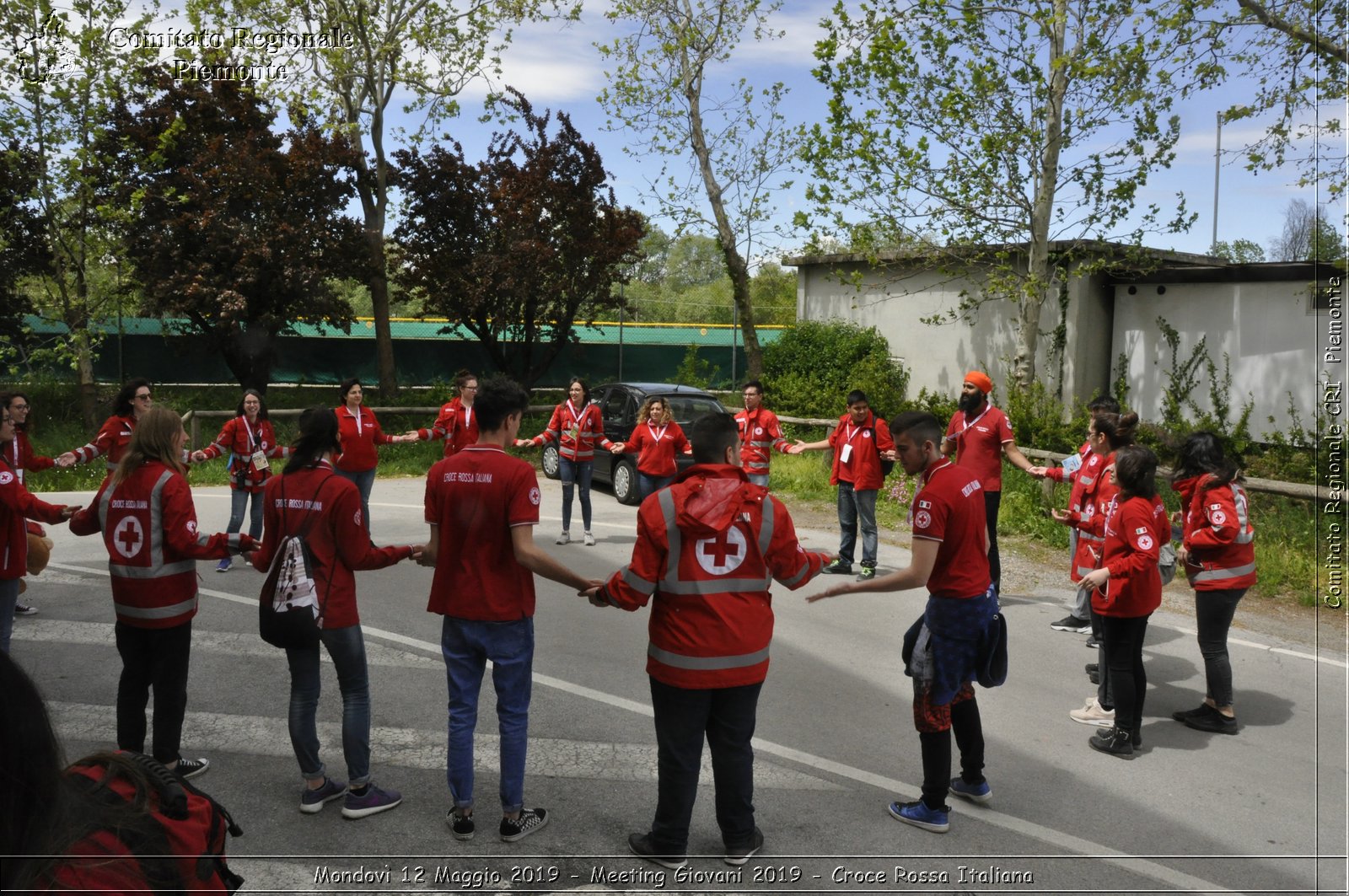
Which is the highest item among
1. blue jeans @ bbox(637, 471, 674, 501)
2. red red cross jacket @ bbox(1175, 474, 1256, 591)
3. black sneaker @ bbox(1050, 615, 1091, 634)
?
red red cross jacket @ bbox(1175, 474, 1256, 591)

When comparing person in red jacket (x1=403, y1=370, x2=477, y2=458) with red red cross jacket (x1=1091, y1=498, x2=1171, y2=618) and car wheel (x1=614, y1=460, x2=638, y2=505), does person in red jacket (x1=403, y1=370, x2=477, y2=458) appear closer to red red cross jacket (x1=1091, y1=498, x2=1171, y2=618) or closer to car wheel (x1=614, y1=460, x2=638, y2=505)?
car wheel (x1=614, y1=460, x2=638, y2=505)

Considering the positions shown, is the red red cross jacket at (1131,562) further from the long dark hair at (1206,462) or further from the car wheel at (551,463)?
the car wheel at (551,463)

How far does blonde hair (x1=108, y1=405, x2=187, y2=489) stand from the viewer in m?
5.01

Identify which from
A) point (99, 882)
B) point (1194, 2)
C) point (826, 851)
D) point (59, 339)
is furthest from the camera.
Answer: point (59, 339)

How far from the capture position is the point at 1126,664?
5.75 meters

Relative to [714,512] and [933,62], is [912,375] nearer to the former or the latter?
[933,62]

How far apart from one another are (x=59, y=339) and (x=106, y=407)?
78.9 inches

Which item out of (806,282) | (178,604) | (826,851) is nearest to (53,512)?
(178,604)

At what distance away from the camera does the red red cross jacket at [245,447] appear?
989cm

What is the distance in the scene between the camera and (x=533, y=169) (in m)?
22.3

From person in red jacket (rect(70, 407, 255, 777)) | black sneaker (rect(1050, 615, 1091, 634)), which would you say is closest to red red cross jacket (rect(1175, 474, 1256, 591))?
black sneaker (rect(1050, 615, 1091, 634))

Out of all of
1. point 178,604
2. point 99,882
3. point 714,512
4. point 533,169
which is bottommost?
point 178,604

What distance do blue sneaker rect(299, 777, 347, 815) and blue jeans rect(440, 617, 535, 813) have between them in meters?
0.74

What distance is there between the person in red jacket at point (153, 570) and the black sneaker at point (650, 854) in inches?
93.6
